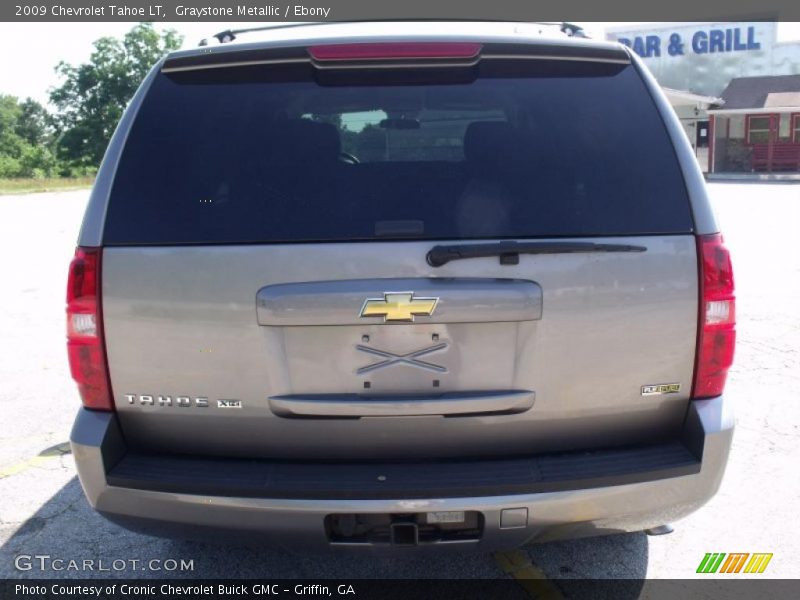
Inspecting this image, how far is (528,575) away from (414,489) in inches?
42.9

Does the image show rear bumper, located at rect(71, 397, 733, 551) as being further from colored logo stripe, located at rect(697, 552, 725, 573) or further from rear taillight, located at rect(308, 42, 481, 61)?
rear taillight, located at rect(308, 42, 481, 61)

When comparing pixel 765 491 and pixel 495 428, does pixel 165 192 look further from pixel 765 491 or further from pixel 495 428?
pixel 765 491

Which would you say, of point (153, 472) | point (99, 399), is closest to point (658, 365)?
point (153, 472)

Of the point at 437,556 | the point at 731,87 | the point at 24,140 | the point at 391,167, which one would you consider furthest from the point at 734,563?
the point at 24,140

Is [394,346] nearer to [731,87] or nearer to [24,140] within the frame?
[731,87]

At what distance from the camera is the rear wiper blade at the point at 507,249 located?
7.54ft

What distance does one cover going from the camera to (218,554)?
330 cm

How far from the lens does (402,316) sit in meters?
2.30

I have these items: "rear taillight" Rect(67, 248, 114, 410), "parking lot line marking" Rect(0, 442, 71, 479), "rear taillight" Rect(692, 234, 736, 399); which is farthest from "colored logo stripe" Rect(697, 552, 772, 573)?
"parking lot line marking" Rect(0, 442, 71, 479)

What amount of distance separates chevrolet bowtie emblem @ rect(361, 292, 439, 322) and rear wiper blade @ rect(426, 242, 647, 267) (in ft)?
0.40

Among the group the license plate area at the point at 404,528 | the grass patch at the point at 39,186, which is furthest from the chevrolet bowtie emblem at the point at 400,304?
the grass patch at the point at 39,186

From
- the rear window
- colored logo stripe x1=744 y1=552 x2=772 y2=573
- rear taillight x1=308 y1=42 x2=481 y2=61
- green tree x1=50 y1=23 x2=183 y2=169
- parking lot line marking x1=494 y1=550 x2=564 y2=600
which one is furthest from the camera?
green tree x1=50 y1=23 x2=183 y2=169

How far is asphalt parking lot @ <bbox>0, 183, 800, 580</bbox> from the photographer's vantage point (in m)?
3.16

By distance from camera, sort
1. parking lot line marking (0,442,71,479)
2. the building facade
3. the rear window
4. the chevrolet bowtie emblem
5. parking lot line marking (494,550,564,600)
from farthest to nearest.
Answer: the building facade → parking lot line marking (0,442,71,479) → parking lot line marking (494,550,564,600) → the rear window → the chevrolet bowtie emblem
